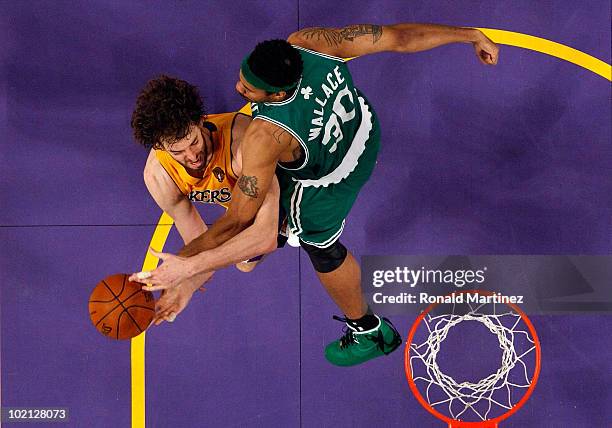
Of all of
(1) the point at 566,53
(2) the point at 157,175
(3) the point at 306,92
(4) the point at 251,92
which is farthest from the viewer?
(1) the point at 566,53

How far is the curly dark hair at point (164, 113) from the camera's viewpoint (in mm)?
3723

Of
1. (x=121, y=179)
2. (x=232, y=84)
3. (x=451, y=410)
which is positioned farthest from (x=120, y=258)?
(x=451, y=410)

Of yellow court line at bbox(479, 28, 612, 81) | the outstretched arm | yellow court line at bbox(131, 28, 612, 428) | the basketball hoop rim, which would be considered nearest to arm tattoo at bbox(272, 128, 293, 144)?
the outstretched arm

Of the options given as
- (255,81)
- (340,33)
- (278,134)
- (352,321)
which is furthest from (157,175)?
(352,321)

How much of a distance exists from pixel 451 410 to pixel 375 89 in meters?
2.21

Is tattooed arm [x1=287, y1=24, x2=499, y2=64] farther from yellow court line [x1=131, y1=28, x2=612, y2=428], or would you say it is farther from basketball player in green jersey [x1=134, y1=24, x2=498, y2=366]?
yellow court line [x1=131, y1=28, x2=612, y2=428]

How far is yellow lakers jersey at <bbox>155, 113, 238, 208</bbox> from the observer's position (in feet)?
13.3

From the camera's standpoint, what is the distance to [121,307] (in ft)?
13.7

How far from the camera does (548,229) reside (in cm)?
497

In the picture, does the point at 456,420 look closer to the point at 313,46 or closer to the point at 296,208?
the point at 296,208

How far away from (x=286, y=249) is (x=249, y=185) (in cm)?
135

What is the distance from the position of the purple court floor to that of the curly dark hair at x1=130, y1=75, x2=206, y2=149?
1.24m

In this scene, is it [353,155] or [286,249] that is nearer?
[353,155]

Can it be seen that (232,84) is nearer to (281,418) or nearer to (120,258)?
(120,258)
